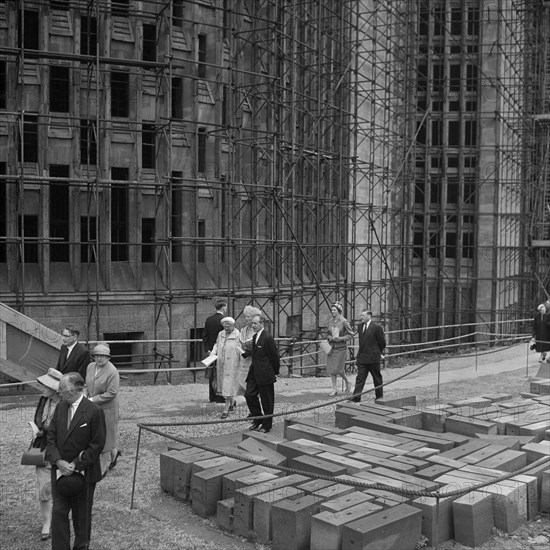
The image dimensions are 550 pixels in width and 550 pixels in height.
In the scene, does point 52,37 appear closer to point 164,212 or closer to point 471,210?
point 164,212

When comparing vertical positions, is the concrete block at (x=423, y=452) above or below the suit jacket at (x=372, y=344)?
below

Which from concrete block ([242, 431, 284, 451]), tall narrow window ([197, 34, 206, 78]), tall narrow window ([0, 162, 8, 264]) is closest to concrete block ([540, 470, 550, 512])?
concrete block ([242, 431, 284, 451])

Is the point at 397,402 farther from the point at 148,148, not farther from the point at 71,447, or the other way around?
the point at 148,148

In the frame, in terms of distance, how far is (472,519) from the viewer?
9000mm

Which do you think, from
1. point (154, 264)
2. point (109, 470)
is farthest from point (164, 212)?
point (109, 470)

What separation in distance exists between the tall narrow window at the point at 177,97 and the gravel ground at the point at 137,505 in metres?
11.3

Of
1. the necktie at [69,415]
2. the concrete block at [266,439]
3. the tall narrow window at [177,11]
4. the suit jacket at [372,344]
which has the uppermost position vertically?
the tall narrow window at [177,11]

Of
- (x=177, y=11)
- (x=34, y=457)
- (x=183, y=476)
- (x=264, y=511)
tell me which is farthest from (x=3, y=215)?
(x=264, y=511)

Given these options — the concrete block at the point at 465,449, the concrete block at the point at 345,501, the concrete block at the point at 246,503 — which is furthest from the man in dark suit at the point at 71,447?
the concrete block at the point at 465,449

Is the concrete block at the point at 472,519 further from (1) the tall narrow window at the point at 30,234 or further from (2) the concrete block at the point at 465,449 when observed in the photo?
(1) the tall narrow window at the point at 30,234

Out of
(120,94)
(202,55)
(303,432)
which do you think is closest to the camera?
(303,432)

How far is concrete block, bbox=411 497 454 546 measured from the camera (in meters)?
8.88

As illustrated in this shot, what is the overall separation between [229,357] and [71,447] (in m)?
6.53

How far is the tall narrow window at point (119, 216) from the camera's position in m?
23.7
